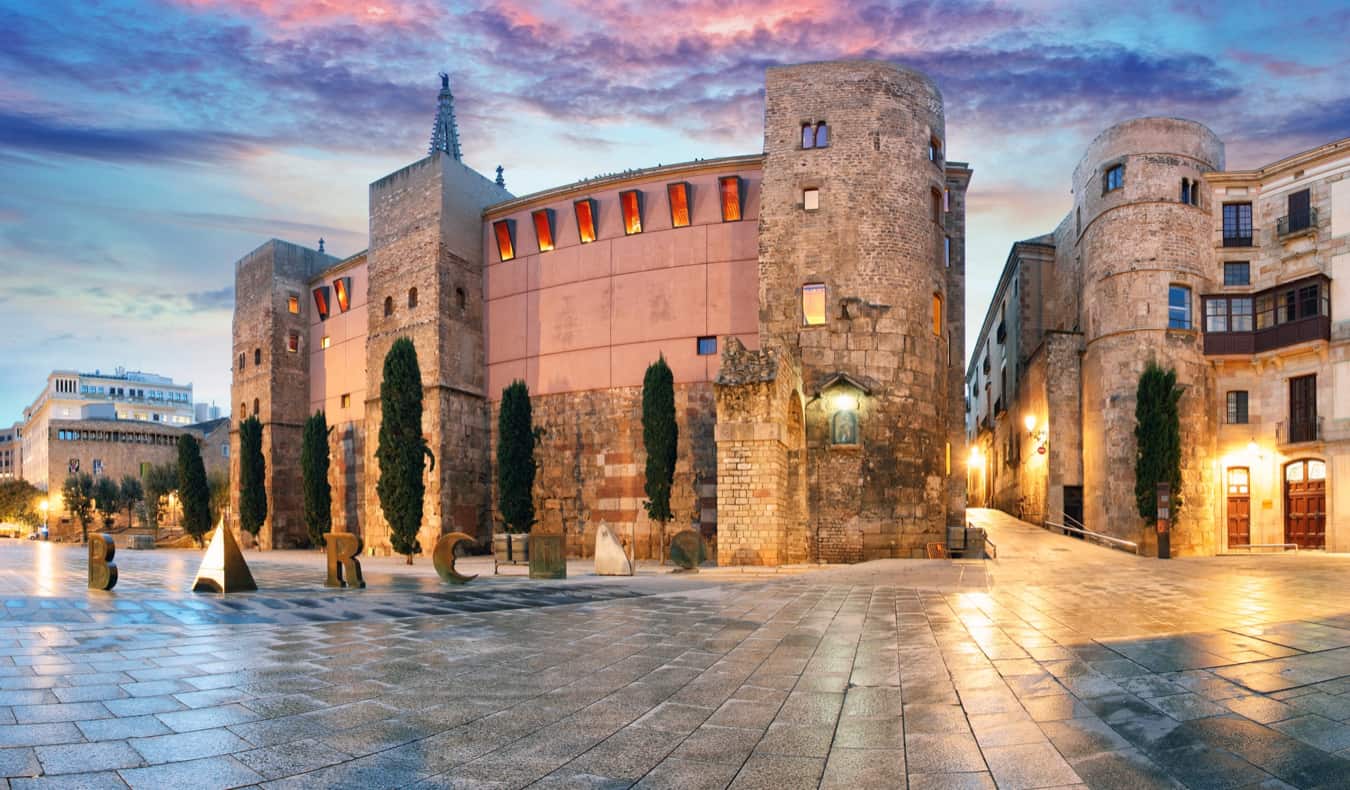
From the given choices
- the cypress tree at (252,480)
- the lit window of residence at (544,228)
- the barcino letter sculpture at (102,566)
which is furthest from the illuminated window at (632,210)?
the cypress tree at (252,480)

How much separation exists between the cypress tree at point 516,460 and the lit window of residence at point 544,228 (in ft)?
15.2

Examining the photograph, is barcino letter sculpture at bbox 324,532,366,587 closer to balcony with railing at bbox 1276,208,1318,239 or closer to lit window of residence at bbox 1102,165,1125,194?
lit window of residence at bbox 1102,165,1125,194

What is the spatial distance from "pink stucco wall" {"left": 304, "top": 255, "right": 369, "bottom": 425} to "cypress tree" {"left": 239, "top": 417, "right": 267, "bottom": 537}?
8.44 ft

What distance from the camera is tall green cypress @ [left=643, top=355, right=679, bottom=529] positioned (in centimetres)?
2383

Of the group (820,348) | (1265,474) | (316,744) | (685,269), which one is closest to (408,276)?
(685,269)

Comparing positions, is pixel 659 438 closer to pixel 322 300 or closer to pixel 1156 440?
pixel 1156 440

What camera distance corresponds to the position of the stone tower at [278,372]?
35.6m

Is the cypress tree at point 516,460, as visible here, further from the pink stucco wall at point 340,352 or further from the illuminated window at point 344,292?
the illuminated window at point 344,292

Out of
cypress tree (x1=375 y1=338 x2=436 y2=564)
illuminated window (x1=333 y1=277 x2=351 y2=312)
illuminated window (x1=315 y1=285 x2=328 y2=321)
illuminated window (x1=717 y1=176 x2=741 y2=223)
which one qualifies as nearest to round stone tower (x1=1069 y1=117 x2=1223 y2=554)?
illuminated window (x1=717 y1=176 x2=741 y2=223)

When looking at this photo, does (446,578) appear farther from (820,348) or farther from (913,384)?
(913,384)

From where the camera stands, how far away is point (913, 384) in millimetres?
22078

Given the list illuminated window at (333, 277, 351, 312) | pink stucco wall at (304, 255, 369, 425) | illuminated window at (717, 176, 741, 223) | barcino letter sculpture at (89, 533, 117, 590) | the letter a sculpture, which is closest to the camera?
the letter a sculpture

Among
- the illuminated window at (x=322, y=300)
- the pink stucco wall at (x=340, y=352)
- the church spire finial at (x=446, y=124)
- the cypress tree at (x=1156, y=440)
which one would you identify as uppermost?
the church spire finial at (x=446, y=124)

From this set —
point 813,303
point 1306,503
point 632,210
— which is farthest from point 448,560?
point 1306,503
